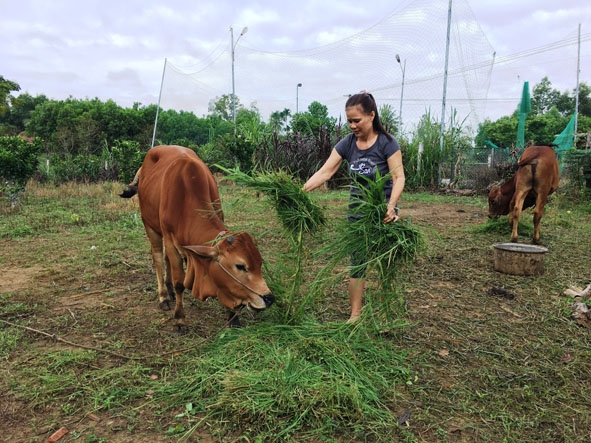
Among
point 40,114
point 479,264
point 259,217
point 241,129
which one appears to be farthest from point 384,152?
point 40,114

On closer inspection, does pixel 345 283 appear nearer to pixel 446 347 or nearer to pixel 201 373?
pixel 446 347

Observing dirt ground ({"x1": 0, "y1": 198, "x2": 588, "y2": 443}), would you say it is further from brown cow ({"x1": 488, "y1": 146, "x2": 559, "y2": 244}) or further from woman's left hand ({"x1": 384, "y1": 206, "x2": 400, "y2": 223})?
brown cow ({"x1": 488, "y1": 146, "x2": 559, "y2": 244})

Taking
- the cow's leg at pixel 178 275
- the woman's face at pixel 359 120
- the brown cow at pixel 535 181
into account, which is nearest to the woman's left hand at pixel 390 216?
the woman's face at pixel 359 120

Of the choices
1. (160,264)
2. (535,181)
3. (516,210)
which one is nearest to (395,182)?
(160,264)

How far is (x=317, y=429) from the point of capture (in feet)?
6.61

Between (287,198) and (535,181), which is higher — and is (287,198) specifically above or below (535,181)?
below

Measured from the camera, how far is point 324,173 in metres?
3.02

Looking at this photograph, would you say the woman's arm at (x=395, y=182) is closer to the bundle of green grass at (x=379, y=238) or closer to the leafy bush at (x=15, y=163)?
the bundle of green grass at (x=379, y=238)

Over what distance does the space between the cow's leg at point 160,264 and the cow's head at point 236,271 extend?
1.19 meters

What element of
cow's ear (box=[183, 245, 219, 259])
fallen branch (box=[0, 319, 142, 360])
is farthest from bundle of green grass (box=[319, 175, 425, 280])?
fallen branch (box=[0, 319, 142, 360])

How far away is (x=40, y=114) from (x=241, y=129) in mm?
28556

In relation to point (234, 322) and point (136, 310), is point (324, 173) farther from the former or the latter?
point (136, 310)

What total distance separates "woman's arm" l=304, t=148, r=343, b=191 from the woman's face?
0.27 meters

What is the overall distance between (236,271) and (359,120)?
131 centimetres
